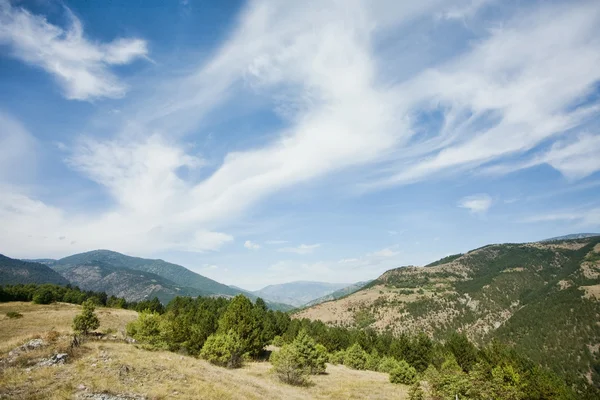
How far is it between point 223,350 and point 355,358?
129 feet

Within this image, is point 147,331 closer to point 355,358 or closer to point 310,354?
point 310,354

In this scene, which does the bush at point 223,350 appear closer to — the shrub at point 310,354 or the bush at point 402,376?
the shrub at point 310,354

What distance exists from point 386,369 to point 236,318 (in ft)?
125

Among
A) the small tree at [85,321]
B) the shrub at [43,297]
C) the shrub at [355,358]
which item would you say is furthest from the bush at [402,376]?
the shrub at [43,297]

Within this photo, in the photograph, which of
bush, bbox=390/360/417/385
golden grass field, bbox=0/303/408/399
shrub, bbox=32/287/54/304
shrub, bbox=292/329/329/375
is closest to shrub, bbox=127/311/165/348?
golden grass field, bbox=0/303/408/399

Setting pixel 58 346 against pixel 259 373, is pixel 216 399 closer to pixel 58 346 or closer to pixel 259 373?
pixel 58 346

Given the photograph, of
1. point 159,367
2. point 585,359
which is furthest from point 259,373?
point 585,359

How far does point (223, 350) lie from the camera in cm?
4244

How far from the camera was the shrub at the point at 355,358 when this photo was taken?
6825cm

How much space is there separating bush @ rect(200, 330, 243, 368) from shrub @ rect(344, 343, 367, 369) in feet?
111

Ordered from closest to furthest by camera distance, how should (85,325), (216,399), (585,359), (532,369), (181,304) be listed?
(216,399), (85,325), (532,369), (181,304), (585,359)

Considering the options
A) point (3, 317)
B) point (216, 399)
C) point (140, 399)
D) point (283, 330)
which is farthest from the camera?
point (283, 330)

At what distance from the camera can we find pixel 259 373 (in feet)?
131

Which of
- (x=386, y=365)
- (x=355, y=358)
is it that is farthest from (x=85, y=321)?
(x=386, y=365)
